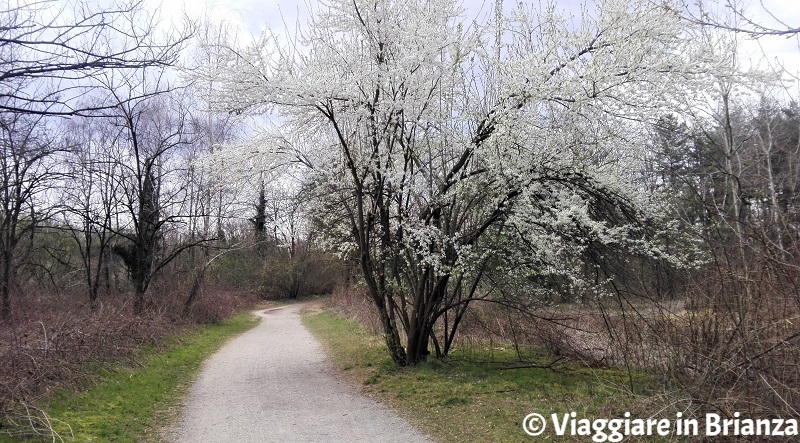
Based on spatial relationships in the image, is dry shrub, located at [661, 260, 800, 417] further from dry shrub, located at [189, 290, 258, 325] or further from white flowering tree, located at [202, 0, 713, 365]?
dry shrub, located at [189, 290, 258, 325]

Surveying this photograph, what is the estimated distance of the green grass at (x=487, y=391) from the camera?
6.88m

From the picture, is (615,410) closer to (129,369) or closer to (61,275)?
(129,369)

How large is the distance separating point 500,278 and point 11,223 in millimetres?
14610

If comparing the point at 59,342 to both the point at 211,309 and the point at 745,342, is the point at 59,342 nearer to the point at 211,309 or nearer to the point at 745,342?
the point at 745,342

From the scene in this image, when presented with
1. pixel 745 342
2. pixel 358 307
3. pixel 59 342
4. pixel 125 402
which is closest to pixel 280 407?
pixel 125 402

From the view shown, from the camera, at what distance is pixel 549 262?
978 centimetres

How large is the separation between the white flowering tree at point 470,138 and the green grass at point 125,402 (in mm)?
4341

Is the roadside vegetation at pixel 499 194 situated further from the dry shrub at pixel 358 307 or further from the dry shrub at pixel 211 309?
the dry shrub at pixel 211 309

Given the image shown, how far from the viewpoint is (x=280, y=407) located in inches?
345

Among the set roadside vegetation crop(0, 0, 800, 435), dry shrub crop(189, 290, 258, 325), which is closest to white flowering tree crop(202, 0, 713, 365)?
roadside vegetation crop(0, 0, 800, 435)

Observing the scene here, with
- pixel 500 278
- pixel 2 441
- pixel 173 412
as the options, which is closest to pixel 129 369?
pixel 173 412

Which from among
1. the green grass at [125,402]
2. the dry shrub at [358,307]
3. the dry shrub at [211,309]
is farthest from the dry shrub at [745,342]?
the dry shrub at [211,309]

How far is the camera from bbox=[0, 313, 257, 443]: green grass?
7.15 meters

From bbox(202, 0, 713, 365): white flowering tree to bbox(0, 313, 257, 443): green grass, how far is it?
4341mm
